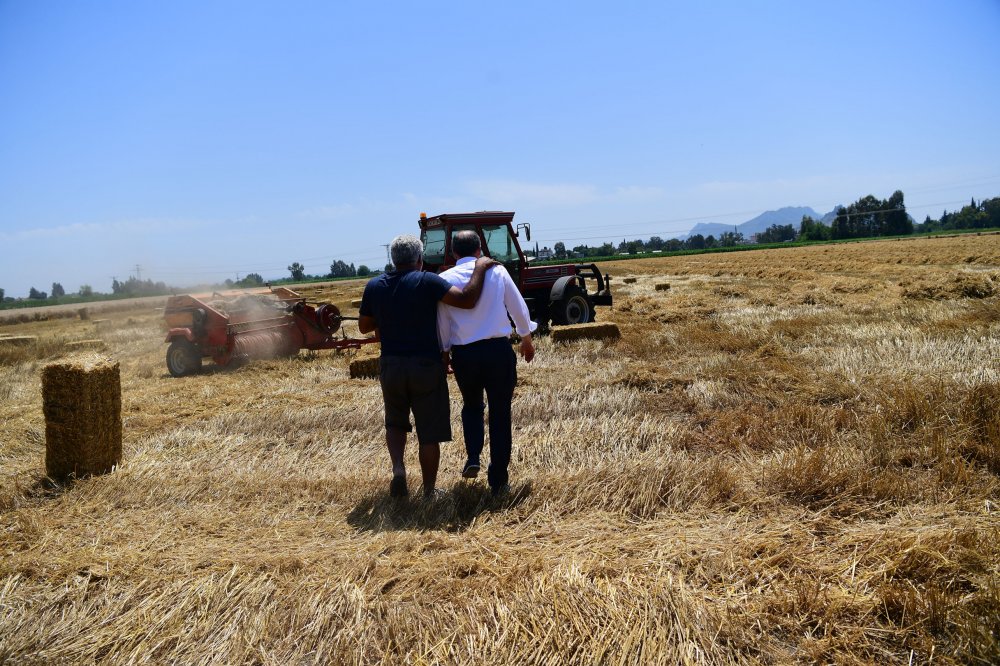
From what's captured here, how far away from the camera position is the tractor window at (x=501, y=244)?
10.9m

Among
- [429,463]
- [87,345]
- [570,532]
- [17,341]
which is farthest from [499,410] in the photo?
[17,341]

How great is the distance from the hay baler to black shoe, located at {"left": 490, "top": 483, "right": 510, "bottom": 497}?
6.35 m

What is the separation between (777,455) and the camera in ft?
14.5

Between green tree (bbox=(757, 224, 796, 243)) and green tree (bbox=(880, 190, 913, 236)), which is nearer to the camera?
green tree (bbox=(880, 190, 913, 236))

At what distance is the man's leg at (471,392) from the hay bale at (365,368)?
169 inches

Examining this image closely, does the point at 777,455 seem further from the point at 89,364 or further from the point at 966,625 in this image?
the point at 89,364

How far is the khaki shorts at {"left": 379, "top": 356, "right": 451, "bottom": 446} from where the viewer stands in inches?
161

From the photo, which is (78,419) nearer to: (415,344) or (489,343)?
(415,344)

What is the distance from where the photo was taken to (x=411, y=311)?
4.08m

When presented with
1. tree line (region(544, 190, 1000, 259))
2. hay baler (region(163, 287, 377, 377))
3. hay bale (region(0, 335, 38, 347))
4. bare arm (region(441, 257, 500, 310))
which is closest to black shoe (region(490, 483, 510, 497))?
bare arm (region(441, 257, 500, 310))

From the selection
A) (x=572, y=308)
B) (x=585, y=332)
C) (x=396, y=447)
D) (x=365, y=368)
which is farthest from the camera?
(x=572, y=308)

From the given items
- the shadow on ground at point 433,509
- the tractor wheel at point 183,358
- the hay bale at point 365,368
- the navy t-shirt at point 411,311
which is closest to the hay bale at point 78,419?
the shadow on ground at point 433,509

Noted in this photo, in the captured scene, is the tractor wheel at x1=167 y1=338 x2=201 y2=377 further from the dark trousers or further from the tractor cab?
the dark trousers

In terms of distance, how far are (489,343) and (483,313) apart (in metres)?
0.19
